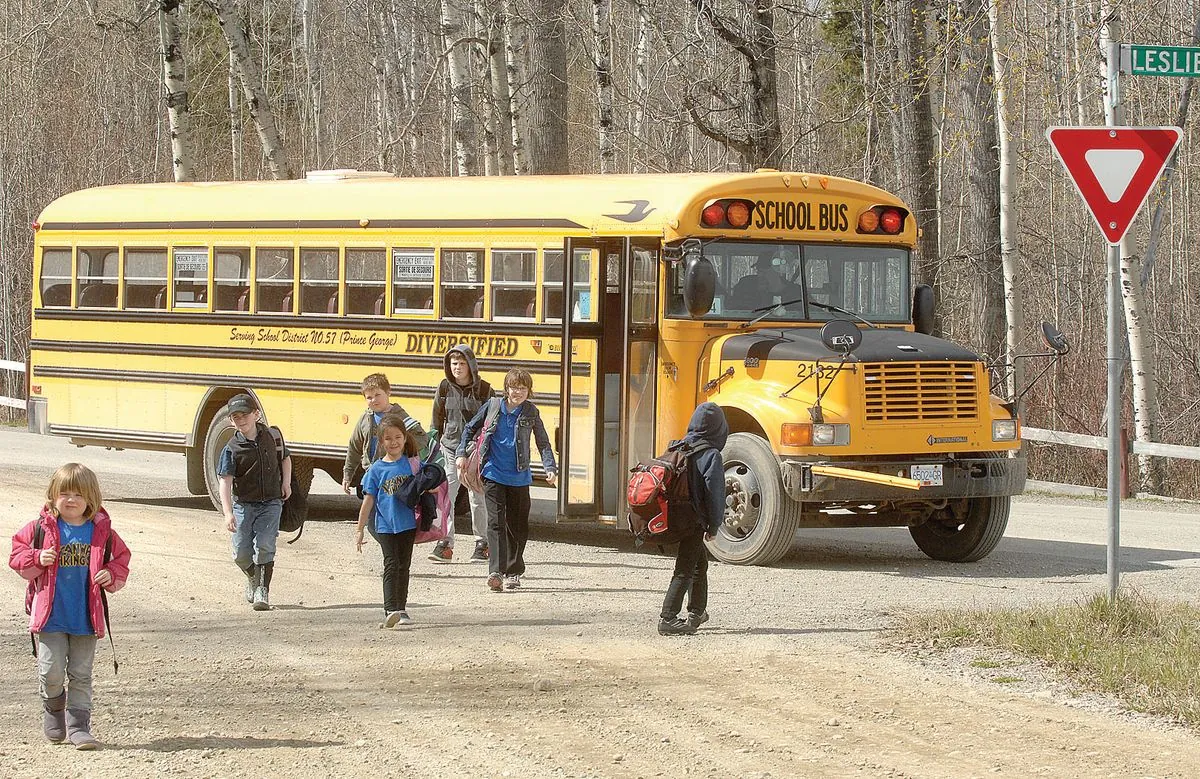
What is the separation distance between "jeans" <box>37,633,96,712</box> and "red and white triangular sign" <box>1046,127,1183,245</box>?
5160 mm

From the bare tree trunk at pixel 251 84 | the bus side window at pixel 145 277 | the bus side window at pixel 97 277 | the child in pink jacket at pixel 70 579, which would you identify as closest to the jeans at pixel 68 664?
the child in pink jacket at pixel 70 579

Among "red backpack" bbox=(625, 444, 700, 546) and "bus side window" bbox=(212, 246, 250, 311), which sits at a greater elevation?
"bus side window" bbox=(212, 246, 250, 311)

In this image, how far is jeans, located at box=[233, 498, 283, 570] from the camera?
1042cm

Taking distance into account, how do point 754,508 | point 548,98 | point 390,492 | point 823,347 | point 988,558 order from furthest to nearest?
point 548,98 < point 988,558 < point 754,508 < point 823,347 < point 390,492

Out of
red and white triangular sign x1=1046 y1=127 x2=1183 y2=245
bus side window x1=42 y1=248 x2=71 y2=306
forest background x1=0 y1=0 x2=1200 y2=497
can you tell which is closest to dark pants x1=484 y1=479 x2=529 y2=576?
red and white triangular sign x1=1046 y1=127 x2=1183 y2=245

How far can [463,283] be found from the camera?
44.2ft

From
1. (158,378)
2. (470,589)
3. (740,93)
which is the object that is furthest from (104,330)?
(740,93)

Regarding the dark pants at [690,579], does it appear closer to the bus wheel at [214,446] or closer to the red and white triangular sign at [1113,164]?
the red and white triangular sign at [1113,164]

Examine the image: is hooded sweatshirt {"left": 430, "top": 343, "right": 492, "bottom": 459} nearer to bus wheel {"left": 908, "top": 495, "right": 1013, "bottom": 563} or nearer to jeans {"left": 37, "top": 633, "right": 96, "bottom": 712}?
bus wheel {"left": 908, "top": 495, "right": 1013, "bottom": 563}

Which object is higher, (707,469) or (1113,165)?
(1113,165)

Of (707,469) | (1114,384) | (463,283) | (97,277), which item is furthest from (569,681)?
(97,277)

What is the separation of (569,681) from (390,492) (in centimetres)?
188

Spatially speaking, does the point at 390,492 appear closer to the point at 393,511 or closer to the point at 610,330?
the point at 393,511

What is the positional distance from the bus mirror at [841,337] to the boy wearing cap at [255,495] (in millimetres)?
3371
